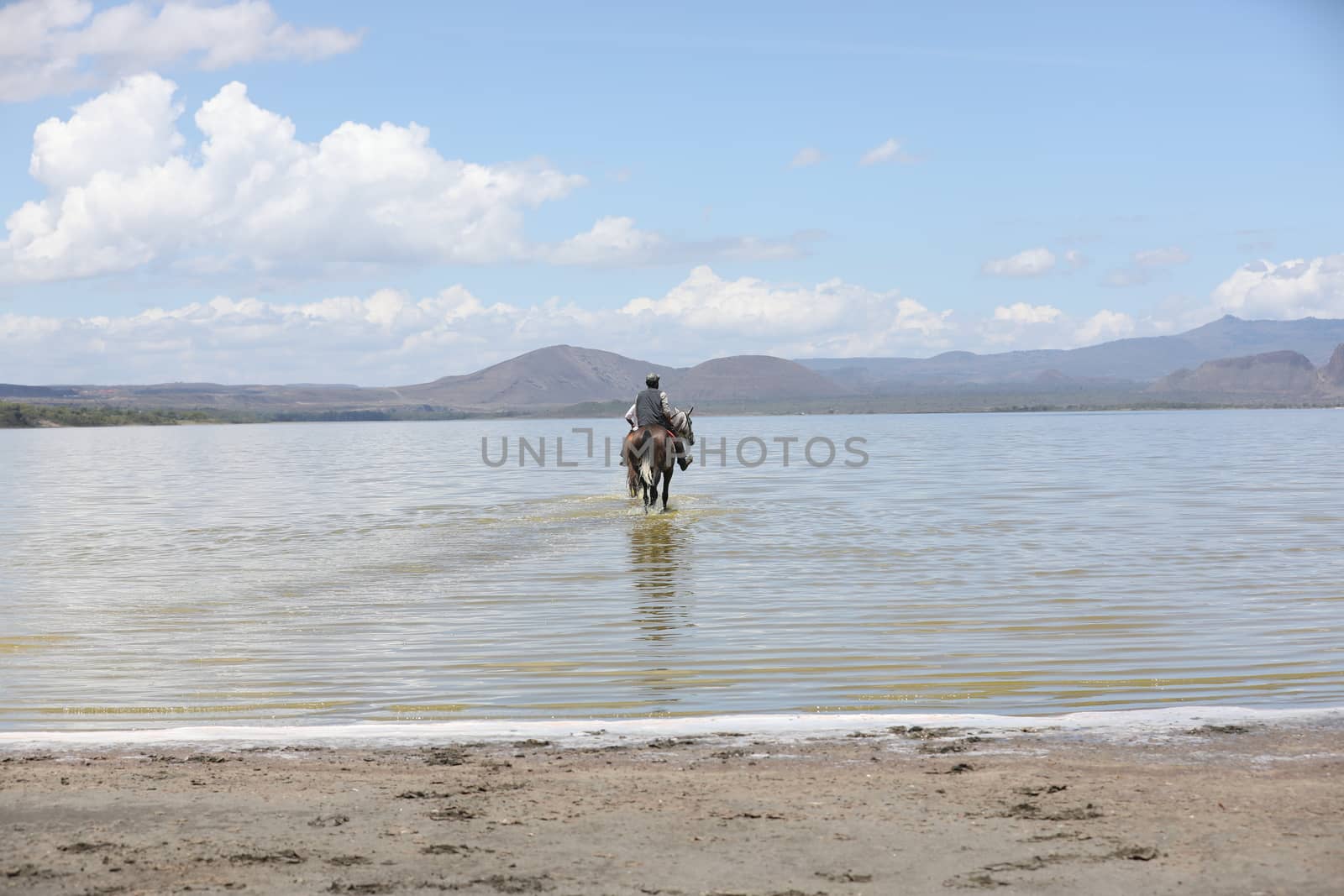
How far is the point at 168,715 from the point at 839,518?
17.9 m

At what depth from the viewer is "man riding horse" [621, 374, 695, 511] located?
26.4 m

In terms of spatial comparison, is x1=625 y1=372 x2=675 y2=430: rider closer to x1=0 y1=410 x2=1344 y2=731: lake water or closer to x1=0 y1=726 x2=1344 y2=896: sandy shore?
x1=0 y1=410 x2=1344 y2=731: lake water

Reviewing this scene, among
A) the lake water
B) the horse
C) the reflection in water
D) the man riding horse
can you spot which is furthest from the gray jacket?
the reflection in water

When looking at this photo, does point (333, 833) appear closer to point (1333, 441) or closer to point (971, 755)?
point (971, 755)

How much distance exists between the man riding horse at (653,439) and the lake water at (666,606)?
0.80m

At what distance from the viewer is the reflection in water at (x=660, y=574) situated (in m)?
13.0

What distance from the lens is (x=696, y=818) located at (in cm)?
614

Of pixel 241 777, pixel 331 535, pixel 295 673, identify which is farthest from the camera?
pixel 331 535

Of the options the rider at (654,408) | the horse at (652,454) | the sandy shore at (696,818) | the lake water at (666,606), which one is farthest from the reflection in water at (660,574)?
the sandy shore at (696,818)

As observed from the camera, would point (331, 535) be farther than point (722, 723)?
Yes

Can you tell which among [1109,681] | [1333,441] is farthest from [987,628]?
[1333,441]

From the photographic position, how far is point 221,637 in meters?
12.5

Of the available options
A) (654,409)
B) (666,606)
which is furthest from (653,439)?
(666,606)

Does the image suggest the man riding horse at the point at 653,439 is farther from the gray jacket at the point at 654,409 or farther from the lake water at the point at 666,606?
the lake water at the point at 666,606
